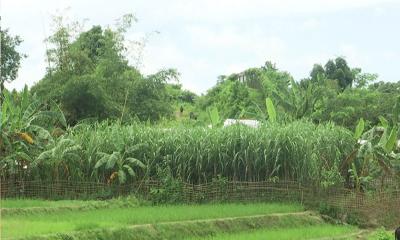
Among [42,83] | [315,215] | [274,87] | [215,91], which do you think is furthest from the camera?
[215,91]

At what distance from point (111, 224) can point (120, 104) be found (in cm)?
1099

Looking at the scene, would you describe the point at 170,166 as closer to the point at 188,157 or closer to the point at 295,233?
the point at 188,157

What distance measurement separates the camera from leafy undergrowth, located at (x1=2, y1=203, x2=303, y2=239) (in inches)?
328

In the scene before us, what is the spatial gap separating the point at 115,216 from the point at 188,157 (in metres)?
3.58

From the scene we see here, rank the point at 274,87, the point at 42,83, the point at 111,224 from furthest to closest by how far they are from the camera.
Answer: the point at 274,87 → the point at 42,83 → the point at 111,224

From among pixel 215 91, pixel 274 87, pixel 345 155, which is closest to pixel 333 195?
pixel 345 155

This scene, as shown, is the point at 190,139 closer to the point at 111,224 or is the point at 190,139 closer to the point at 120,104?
the point at 111,224

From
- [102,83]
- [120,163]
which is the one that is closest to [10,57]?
[102,83]

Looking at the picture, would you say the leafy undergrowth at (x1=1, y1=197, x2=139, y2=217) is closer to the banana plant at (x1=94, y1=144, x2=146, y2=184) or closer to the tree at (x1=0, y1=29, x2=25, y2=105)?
the banana plant at (x1=94, y1=144, x2=146, y2=184)

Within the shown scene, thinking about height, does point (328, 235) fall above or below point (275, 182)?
below

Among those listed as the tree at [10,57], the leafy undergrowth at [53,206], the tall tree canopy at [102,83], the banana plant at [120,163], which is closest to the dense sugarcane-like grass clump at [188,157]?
the banana plant at [120,163]

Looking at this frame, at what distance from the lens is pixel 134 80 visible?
19.7 metres

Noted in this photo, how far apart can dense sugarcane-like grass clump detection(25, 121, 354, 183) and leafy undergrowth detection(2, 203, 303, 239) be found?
1.05m

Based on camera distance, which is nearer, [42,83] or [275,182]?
[275,182]
